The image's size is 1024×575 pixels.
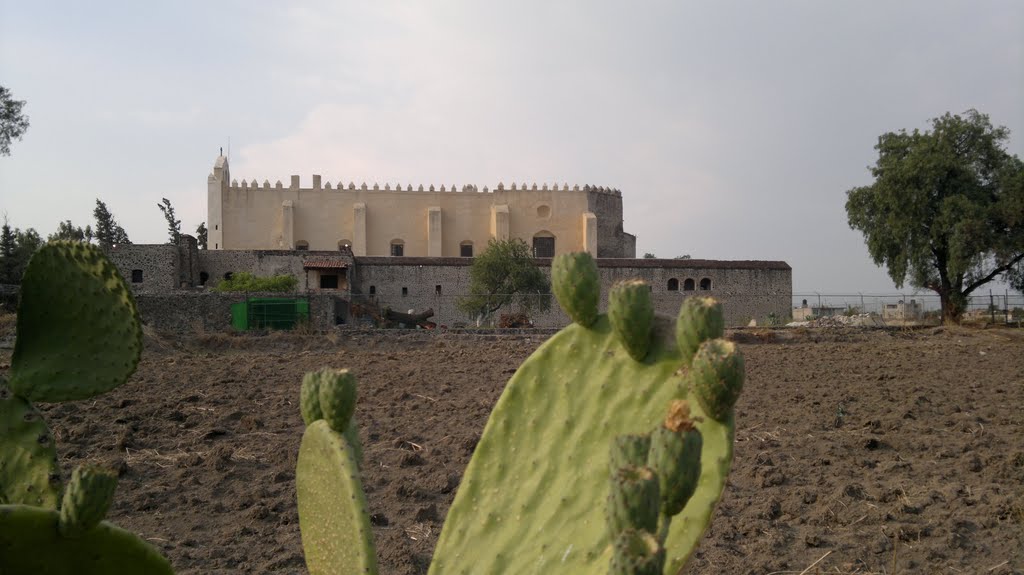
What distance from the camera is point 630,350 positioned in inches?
67.9

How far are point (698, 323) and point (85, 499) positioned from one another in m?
1.13

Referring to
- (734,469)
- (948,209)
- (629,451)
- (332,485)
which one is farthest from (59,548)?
(948,209)

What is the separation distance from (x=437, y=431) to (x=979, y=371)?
8.09 m

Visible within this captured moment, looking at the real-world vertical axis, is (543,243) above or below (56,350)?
above

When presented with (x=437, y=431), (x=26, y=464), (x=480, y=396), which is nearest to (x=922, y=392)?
(x=480, y=396)

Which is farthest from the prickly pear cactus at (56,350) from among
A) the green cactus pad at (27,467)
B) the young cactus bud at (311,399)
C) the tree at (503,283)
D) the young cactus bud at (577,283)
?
the tree at (503,283)

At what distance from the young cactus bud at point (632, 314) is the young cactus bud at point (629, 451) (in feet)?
1.37

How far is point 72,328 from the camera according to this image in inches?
88.9

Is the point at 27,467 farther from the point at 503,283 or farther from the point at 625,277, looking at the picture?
Result: the point at 625,277

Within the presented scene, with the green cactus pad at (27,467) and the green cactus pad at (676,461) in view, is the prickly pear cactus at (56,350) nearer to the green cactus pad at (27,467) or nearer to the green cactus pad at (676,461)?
the green cactus pad at (27,467)

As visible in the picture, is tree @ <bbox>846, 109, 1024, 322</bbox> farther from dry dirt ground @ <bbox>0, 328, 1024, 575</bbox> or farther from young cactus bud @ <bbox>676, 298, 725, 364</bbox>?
young cactus bud @ <bbox>676, 298, 725, 364</bbox>

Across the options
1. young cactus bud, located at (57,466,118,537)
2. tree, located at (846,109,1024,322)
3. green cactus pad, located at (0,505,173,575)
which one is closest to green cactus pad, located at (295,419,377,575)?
green cactus pad, located at (0,505,173,575)

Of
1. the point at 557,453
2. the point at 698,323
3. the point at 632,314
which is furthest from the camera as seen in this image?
the point at 557,453

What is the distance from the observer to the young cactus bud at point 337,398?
1.81 m
